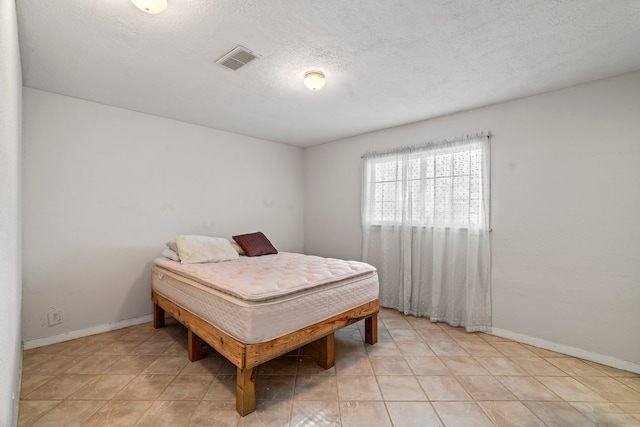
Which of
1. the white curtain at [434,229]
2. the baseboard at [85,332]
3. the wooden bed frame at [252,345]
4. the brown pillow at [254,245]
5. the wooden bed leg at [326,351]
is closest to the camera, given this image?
the wooden bed frame at [252,345]

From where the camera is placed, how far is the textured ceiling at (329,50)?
152 cm

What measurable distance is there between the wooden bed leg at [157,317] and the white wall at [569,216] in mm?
3590

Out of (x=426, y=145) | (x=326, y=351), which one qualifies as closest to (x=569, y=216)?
(x=426, y=145)

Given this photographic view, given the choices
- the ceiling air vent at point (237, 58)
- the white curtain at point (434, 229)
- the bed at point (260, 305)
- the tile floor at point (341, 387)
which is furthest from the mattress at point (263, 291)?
the ceiling air vent at point (237, 58)

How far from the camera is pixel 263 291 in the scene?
1733mm

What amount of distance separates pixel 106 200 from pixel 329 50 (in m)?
2.73

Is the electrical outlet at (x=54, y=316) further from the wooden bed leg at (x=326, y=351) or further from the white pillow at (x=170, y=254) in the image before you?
the wooden bed leg at (x=326, y=351)

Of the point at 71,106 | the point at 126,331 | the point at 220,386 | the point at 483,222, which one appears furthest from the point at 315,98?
the point at 126,331

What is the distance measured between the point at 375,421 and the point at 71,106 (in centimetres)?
379

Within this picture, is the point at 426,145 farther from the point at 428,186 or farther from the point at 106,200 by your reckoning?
the point at 106,200

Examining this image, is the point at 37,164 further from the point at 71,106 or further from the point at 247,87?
the point at 247,87

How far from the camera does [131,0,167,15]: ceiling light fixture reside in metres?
1.39

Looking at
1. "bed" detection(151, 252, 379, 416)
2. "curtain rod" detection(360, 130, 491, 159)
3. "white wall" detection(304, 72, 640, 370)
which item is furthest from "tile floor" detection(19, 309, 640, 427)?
"curtain rod" detection(360, 130, 491, 159)

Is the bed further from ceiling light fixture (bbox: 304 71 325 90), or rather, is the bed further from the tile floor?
ceiling light fixture (bbox: 304 71 325 90)
